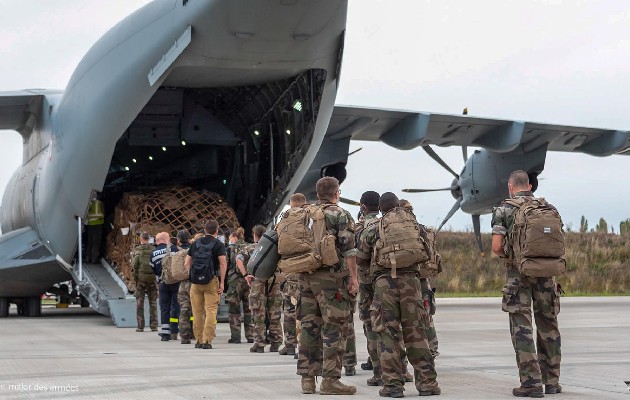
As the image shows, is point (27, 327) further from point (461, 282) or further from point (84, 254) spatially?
point (461, 282)

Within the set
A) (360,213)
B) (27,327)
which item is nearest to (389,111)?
(27,327)

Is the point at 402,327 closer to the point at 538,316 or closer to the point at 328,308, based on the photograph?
the point at 328,308

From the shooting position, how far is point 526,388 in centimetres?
668

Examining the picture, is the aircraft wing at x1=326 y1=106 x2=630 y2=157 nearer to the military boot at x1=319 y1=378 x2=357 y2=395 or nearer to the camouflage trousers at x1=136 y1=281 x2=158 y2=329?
the camouflage trousers at x1=136 y1=281 x2=158 y2=329

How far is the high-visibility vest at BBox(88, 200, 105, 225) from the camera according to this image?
52.4 feet

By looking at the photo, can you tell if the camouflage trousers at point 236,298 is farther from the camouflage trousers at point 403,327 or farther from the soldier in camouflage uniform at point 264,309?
the camouflage trousers at point 403,327

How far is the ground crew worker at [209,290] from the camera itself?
1118 cm

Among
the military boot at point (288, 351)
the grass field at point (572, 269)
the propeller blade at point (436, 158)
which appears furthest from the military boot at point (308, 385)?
the grass field at point (572, 269)

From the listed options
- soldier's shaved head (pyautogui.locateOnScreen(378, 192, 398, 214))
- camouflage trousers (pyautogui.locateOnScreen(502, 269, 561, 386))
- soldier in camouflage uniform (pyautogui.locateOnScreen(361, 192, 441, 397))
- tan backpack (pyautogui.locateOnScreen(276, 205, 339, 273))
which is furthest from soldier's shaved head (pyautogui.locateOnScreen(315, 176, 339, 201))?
camouflage trousers (pyautogui.locateOnScreen(502, 269, 561, 386))

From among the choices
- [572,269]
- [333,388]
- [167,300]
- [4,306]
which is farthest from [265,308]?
[572,269]

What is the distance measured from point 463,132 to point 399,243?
12.4 metres

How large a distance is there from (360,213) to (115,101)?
6.15m

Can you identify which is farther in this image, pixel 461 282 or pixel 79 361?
pixel 461 282

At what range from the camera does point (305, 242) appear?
23.2 feet
